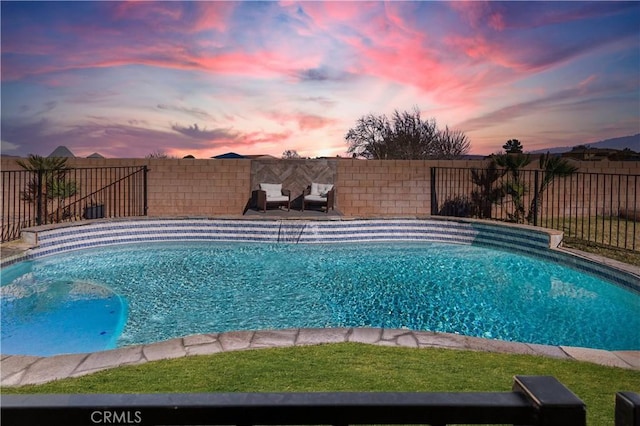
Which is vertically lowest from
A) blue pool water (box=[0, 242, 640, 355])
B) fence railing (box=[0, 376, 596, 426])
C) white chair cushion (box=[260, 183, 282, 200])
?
blue pool water (box=[0, 242, 640, 355])

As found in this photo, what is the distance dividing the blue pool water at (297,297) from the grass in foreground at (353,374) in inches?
65.0

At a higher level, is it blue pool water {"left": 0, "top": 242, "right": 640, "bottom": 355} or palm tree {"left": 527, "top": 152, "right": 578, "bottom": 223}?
palm tree {"left": 527, "top": 152, "right": 578, "bottom": 223}

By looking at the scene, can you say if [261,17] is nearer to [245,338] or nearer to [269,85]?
[269,85]

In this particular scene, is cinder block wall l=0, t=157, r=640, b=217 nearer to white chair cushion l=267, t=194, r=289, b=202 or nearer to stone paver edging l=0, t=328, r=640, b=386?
white chair cushion l=267, t=194, r=289, b=202

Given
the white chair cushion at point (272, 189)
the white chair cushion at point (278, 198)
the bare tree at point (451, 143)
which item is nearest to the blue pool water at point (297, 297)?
the white chair cushion at point (278, 198)

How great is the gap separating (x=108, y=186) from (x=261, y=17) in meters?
6.87

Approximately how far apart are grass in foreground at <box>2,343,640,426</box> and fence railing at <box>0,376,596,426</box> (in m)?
2.14

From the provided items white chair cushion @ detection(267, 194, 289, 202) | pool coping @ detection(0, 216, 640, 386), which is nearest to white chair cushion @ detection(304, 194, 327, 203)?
white chair cushion @ detection(267, 194, 289, 202)

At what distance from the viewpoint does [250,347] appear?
3826 mm

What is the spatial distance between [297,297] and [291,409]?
18.6 ft

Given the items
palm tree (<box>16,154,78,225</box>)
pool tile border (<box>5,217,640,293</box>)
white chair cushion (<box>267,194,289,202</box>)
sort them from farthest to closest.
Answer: white chair cushion (<box>267,194,289,202</box>), palm tree (<box>16,154,78,225</box>), pool tile border (<box>5,217,640,293</box>)

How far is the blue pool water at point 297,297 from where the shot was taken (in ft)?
17.2

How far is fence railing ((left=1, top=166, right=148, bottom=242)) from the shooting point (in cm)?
1245

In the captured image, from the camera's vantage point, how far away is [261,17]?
12289mm
